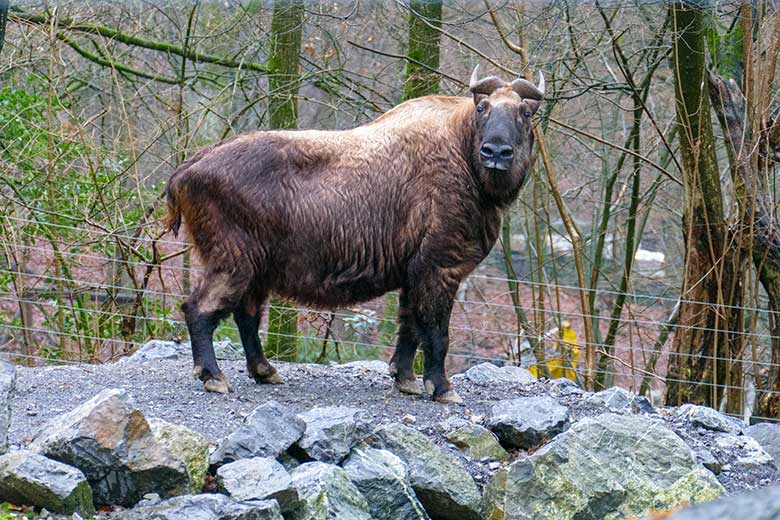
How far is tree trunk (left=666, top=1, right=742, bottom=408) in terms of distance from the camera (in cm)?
866

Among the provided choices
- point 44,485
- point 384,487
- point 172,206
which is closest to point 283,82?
point 172,206

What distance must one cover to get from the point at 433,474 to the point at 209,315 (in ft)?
6.46

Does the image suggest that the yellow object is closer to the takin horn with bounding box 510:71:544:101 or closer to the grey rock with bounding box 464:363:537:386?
the grey rock with bounding box 464:363:537:386

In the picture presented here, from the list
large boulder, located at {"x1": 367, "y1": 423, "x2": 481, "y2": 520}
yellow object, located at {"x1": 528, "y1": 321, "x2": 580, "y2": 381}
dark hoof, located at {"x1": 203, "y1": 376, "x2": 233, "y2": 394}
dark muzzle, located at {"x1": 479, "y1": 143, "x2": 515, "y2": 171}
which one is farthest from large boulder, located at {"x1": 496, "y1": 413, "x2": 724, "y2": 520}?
yellow object, located at {"x1": 528, "y1": 321, "x2": 580, "y2": 381}

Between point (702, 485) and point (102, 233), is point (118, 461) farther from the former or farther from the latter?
point (102, 233)

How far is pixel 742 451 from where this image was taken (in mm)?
6605

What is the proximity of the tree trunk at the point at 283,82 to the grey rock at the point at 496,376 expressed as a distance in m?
2.68

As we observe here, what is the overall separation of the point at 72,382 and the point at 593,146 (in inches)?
334

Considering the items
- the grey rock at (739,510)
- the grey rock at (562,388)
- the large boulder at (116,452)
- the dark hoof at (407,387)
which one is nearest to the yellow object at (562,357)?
the grey rock at (562,388)

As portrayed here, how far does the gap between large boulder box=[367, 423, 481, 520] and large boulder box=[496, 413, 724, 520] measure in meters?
0.22

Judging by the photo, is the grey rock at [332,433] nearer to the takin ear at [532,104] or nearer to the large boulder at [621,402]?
the large boulder at [621,402]

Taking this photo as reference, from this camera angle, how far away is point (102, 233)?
9.63 m

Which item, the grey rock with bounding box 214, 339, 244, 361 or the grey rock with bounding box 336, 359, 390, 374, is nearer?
the grey rock with bounding box 336, 359, 390, 374

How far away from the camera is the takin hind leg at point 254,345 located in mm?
6860
